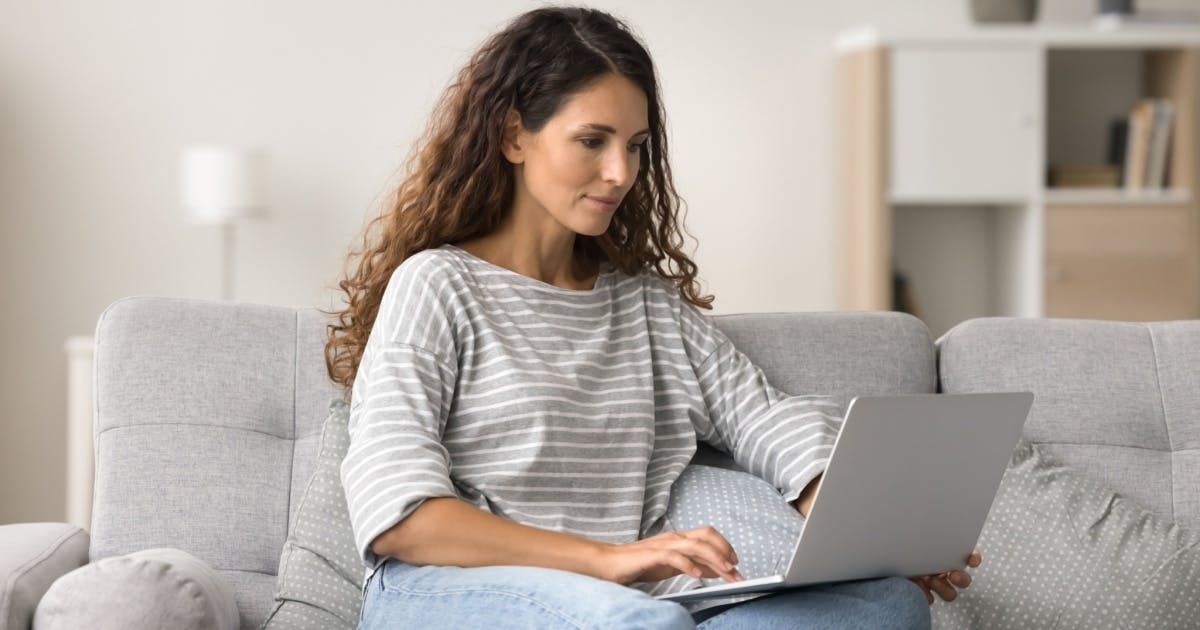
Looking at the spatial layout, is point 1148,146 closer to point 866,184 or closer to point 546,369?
point 866,184

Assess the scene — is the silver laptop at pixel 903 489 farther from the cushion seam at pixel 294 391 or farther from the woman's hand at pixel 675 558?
the cushion seam at pixel 294 391

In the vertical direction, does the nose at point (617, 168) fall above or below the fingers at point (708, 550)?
above

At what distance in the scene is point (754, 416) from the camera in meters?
1.85

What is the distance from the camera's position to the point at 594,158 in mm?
1753

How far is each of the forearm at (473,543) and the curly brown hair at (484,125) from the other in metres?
0.44

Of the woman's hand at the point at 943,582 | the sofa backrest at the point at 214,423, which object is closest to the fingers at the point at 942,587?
the woman's hand at the point at 943,582

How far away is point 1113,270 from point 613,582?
3.13m

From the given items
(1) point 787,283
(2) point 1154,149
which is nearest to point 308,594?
(1) point 787,283

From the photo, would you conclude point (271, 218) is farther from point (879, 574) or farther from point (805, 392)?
point (879, 574)

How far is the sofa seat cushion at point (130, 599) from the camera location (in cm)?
141

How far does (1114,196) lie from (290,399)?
9.61 ft

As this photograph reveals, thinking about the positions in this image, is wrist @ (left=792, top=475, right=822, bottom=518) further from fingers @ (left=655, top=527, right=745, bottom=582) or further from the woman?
fingers @ (left=655, top=527, right=745, bottom=582)

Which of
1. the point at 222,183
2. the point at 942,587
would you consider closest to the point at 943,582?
the point at 942,587

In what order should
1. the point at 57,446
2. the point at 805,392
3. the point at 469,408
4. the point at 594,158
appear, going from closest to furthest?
the point at 469,408, the point at 594,158, the point at 805,392, the point at 57,446
